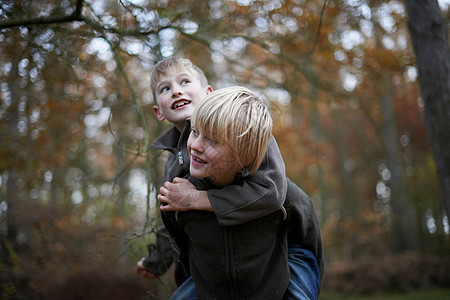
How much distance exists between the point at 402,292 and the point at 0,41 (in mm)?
9570

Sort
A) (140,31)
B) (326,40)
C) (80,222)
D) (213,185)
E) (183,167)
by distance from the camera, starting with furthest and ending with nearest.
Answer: (80,222) < (326,40) < (140,31) < (183,167) < (213,185)

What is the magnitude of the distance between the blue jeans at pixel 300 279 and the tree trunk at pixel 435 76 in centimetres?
148

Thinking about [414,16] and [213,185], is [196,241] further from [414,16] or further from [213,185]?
[414,16]

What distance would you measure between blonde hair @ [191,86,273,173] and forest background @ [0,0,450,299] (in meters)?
1.08

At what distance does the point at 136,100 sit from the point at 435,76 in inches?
90.2

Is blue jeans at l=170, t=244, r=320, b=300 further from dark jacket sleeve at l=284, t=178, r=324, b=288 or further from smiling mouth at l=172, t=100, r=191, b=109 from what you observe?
smiling mouth at l=172, t=100, r=191, b=109

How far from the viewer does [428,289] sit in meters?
9.11

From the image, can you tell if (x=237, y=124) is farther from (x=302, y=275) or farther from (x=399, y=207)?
(x=399, y=207)

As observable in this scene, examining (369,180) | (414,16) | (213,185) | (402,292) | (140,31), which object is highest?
(140,31)

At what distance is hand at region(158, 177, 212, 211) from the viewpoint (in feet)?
5.95

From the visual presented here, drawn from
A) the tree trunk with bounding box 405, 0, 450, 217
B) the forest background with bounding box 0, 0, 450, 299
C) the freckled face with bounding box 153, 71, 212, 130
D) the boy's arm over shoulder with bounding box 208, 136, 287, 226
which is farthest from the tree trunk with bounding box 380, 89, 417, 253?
the boy's arm over shoulder with bounding box 208, 136, 287, 226

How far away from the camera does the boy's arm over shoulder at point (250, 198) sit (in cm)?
172

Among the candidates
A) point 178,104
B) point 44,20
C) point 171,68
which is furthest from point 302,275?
point 44,20

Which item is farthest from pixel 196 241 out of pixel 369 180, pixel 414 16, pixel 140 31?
pixel 369 180
